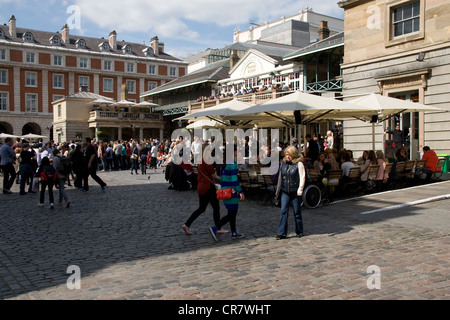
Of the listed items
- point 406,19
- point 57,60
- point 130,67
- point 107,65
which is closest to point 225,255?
point 406,19

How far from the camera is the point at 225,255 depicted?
6090mm

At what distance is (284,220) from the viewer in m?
7.02

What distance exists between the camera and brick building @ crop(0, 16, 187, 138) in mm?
62812

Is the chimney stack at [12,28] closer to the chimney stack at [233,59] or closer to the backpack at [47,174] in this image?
the chimney stack at [233,59]

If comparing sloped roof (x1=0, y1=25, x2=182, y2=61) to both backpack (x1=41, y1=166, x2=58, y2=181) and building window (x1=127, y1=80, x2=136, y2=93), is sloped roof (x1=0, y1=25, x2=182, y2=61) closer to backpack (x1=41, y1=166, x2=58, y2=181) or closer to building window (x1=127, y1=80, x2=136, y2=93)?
building window (x1=127, y1=80, x2=136, y2=93)

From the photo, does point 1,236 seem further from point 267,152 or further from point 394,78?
point 394,78

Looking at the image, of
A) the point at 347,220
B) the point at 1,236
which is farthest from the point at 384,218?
the point at 1,236

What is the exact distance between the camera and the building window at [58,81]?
217 feet

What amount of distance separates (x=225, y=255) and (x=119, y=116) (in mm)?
47574

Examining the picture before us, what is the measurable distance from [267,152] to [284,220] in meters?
6.35

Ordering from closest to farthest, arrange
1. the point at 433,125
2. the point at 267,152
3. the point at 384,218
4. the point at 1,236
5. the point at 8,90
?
1. the point at 1,236
2. the point at 384,218
3. the point at 267,152
4. the point at 433,125
5. the point at 8,90

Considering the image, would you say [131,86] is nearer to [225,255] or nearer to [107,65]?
[107,65]

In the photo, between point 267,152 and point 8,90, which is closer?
point 267,152

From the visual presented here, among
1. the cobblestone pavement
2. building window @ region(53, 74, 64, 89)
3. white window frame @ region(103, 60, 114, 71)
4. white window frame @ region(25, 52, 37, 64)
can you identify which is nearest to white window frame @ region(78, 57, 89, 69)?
white window frame @ region(103, 60, 114, 71)
